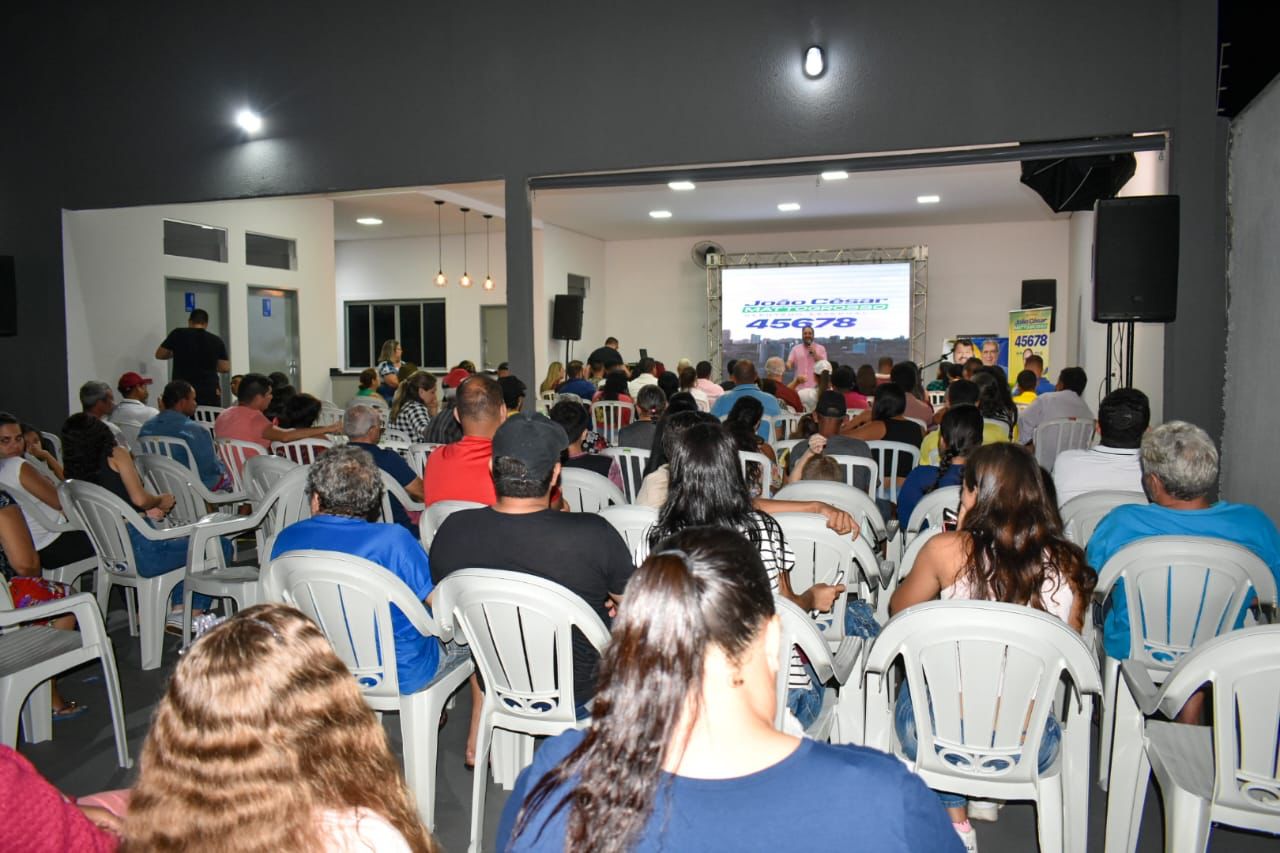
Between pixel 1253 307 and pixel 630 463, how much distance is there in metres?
3.21

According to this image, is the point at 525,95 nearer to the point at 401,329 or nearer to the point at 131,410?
the point at 131,410

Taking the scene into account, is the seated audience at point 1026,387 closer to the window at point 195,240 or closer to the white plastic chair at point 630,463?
the white plastic chair at point 630,463

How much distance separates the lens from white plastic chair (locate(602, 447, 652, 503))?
5.09 metres

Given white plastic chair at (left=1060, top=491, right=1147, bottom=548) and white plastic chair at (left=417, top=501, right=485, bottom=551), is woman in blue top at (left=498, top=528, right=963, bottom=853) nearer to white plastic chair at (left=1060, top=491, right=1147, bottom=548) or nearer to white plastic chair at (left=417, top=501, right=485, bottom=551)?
white plastic chair at (left=417, top=501, right=485, bottom=551)

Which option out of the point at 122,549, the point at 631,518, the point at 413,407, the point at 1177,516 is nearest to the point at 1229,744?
the point at 1177,516

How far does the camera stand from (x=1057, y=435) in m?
6.61

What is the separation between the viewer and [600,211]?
1288 centimetres

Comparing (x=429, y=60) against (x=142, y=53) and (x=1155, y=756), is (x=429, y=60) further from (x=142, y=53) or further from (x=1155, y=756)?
(x=1155, y=756)

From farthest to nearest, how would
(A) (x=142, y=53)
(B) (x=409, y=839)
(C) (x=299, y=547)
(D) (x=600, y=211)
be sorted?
(D) (x=600, y=211) → (A) (x=142, y=53) → (C) (x=299, y=547) → (B) (x=409, y=839)

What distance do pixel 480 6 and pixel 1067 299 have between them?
10.7 m

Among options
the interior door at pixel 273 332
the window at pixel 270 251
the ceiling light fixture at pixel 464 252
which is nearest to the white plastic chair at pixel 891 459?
the interior door at pixel 273 332

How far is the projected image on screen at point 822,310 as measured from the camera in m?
14.6

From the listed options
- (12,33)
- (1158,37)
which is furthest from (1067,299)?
(12,33)

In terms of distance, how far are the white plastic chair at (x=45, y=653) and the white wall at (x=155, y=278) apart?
5.55 metres
